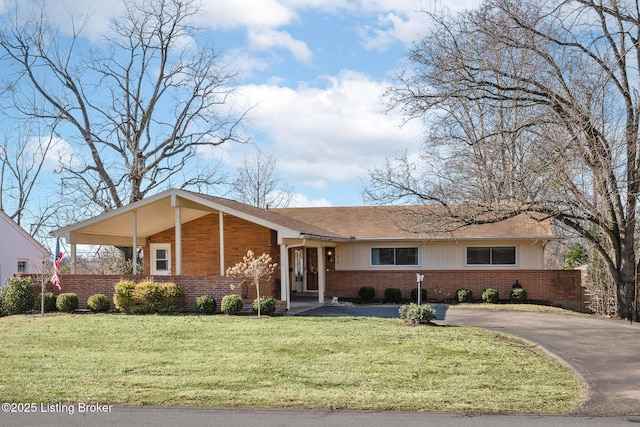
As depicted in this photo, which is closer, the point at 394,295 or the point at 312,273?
the point at 394,295

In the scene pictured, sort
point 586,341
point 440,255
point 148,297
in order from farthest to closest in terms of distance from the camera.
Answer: point 440,255
point 148,297
point 586,341

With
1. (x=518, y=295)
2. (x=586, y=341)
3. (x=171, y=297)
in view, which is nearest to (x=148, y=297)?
(x=171, y=297)

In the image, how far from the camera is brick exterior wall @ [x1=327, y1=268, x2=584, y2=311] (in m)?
26.4

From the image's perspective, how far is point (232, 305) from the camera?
755 inches

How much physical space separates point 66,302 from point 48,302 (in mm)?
893

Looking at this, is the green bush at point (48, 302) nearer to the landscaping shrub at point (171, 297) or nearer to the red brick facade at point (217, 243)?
the landscaping shrub at point (171, 297)

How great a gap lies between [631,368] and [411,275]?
622 inches

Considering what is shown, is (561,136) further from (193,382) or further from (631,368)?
(193,382)

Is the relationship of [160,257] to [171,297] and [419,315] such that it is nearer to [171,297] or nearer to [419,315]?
[171,297]

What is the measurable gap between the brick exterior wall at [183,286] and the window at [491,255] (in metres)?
9.84

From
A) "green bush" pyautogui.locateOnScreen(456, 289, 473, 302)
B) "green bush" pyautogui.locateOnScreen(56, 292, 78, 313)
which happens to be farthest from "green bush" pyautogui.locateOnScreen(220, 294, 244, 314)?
"green bush" pyautogui.locateOnScreen(456, 289, 473, 302)

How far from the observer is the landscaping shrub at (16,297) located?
2103 centimetres

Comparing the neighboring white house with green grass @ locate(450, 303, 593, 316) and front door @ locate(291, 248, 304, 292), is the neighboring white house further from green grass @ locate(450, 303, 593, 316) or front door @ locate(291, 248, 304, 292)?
green grass @ locate(450, 303, 593, 316)

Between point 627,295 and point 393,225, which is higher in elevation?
point 393,225
